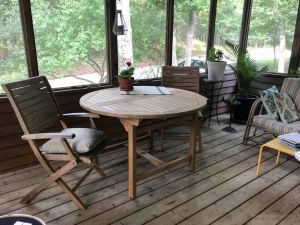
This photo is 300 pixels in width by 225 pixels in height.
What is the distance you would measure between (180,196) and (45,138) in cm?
121

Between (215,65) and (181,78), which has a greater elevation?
(215,65)

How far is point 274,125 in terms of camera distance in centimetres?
293

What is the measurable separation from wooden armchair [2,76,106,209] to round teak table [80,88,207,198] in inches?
9.7

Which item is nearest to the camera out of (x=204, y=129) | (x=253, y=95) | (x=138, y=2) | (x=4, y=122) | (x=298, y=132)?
(x=4, y=122)

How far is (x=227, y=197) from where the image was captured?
7.39ft

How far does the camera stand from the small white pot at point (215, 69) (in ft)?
12.4

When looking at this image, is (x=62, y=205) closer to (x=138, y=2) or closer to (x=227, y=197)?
(x=227, y=197)

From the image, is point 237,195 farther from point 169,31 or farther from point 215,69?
point 169,31

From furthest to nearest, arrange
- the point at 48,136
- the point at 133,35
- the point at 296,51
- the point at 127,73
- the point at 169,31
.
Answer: the point at 296,51 < the point at 169,31 < the point at 133,35 < the point at 127,73 < the point at 48,136

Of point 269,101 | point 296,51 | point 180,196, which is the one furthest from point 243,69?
point 180,196

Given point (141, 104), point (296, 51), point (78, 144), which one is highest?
point (296, 51)

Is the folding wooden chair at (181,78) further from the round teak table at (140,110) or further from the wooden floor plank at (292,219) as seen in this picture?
the wooden floor plank at (292,219)

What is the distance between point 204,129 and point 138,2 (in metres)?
1.99

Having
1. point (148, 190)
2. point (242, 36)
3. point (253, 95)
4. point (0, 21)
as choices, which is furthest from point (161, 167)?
point (242, 36)
